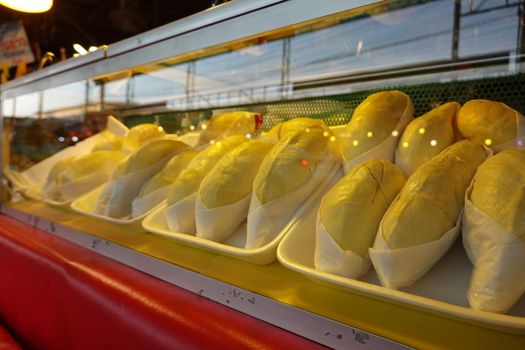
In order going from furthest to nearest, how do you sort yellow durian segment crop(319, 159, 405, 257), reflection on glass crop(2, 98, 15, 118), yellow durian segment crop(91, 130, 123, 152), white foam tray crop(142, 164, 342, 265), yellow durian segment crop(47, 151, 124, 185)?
reflection on glass crop(2, 98, 15, 118) → yellow durian segment crop(91, 130, 123, 152) → yellow durian segment crop(47, 151, 124, 185) → white foam tray crop(142, 164, 342, 265) → yellow durian segment crop(319, 159, 405, 257)

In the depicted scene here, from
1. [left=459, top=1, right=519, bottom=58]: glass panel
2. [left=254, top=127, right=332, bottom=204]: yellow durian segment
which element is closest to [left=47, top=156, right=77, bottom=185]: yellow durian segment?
[left=254, top=127, right=332, bottom=204]: yellow durian segment

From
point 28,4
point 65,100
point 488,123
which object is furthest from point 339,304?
point 28,4

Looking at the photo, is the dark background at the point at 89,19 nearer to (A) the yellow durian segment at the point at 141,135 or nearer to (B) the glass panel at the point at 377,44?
(A) the yellow durian segment at the point at 141,135

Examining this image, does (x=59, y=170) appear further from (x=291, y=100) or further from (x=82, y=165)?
(x=291, y=100)

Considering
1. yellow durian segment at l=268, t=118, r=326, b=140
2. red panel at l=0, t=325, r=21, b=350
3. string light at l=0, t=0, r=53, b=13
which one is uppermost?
string light at l=0, t=0, r=53, b=13

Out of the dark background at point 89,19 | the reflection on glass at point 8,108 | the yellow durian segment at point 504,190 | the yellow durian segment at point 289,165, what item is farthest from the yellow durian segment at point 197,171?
the dark background at point 89,19

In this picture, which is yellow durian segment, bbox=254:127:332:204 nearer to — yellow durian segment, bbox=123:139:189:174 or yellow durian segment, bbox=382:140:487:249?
yellow durian segment, bbox=382:140:487:249

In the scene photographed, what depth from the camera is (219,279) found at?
72 cm

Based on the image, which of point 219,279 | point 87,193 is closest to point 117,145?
point 87,193

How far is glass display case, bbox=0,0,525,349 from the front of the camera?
0.54m

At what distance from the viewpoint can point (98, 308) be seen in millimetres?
842

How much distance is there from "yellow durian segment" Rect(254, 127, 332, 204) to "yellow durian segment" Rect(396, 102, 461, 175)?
0.16 meters

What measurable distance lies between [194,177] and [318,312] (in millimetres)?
434

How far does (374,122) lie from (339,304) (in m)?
0.33
